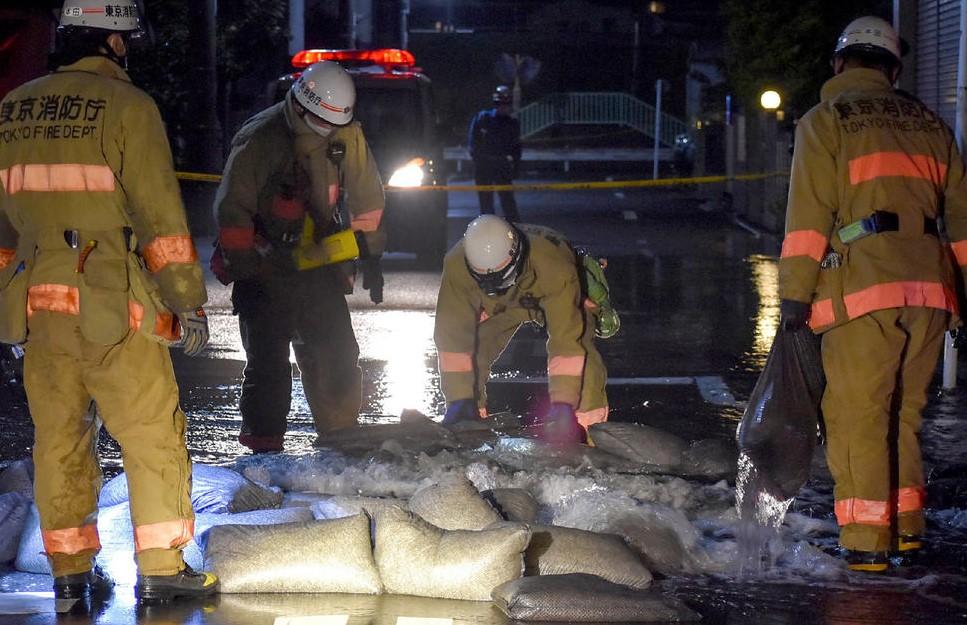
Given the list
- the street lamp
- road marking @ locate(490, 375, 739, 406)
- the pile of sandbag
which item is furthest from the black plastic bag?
the street lamp

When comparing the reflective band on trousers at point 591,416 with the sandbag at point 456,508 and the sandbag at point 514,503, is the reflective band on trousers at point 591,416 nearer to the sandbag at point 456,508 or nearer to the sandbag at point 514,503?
the sandbag at point 514,503

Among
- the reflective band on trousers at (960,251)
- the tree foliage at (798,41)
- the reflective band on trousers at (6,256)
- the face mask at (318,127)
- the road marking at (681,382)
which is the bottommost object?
the road marking at (681,382)

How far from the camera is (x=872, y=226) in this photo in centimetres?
536

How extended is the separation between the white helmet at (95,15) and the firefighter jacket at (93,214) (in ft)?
0.59

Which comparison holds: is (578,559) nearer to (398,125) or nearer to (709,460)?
(709,460)

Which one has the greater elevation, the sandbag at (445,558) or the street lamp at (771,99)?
the street lamp at (771,99)

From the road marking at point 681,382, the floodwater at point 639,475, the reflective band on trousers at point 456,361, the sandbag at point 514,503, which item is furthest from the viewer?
the road marking at point 681,382

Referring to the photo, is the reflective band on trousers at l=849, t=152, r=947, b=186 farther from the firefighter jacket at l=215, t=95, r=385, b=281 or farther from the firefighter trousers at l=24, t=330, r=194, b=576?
the firefighter jacket at l=215, t=95, r=385, b=281

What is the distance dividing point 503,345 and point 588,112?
33.9m

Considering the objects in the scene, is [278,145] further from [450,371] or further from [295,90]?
[450,371]

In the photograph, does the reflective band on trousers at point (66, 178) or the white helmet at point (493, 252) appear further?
the white helmet at point (493, 252)

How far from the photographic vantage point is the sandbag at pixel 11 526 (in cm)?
545

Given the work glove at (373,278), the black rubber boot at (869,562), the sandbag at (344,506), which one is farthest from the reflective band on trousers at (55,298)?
the work glove at (373,278)

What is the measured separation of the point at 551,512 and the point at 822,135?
1.78 m
